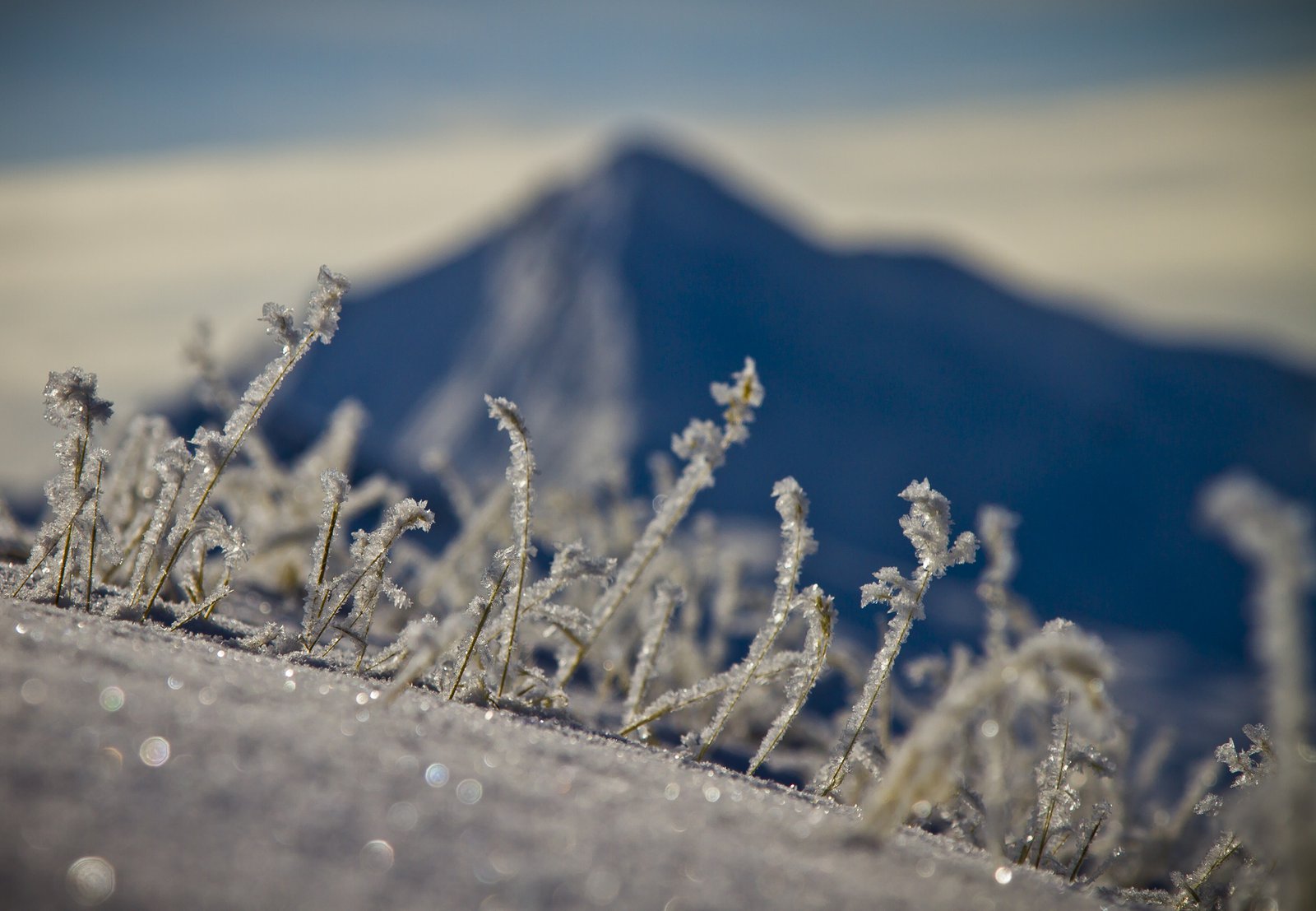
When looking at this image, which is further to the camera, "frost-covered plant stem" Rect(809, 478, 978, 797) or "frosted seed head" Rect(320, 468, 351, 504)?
"frosted seed head" Rect(320, 468, 351, 504)

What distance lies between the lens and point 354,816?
98 centimetres

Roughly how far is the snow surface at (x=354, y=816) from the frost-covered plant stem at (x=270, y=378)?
1.36 ft

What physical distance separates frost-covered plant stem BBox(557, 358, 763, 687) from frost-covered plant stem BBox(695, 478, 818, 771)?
126 millimetres

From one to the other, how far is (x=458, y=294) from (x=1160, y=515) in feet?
40.9

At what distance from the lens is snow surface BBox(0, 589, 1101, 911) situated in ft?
2.75

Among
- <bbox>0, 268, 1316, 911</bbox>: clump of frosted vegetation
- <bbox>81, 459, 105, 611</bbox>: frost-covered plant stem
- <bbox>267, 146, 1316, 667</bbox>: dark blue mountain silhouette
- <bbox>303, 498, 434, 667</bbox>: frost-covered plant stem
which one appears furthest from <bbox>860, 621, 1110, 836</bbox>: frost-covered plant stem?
<bbox>267, 146, 1316, 667</bbox>: dark blue mountain silhouette

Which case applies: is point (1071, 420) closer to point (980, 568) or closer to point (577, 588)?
point (980, 568)

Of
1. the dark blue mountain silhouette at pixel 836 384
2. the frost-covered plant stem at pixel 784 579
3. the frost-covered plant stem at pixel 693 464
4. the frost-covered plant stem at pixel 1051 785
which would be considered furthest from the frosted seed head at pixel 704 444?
the dark blue mountain silhouette at pixel 836 384

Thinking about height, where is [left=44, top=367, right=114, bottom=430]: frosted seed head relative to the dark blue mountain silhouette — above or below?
below

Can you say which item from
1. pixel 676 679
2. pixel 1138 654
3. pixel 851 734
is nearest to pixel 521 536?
pixel 851 734

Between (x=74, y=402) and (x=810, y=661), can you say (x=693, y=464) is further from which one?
(x=74, y=402)

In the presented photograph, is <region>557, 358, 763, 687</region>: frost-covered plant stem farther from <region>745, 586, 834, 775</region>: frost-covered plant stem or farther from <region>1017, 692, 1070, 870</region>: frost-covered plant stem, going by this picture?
<region>1017, 692, 1070, 870</region>: frost-covered plant stem

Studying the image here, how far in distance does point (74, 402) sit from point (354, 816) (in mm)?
1171

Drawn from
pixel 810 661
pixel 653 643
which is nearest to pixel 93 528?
pixel 653 643
